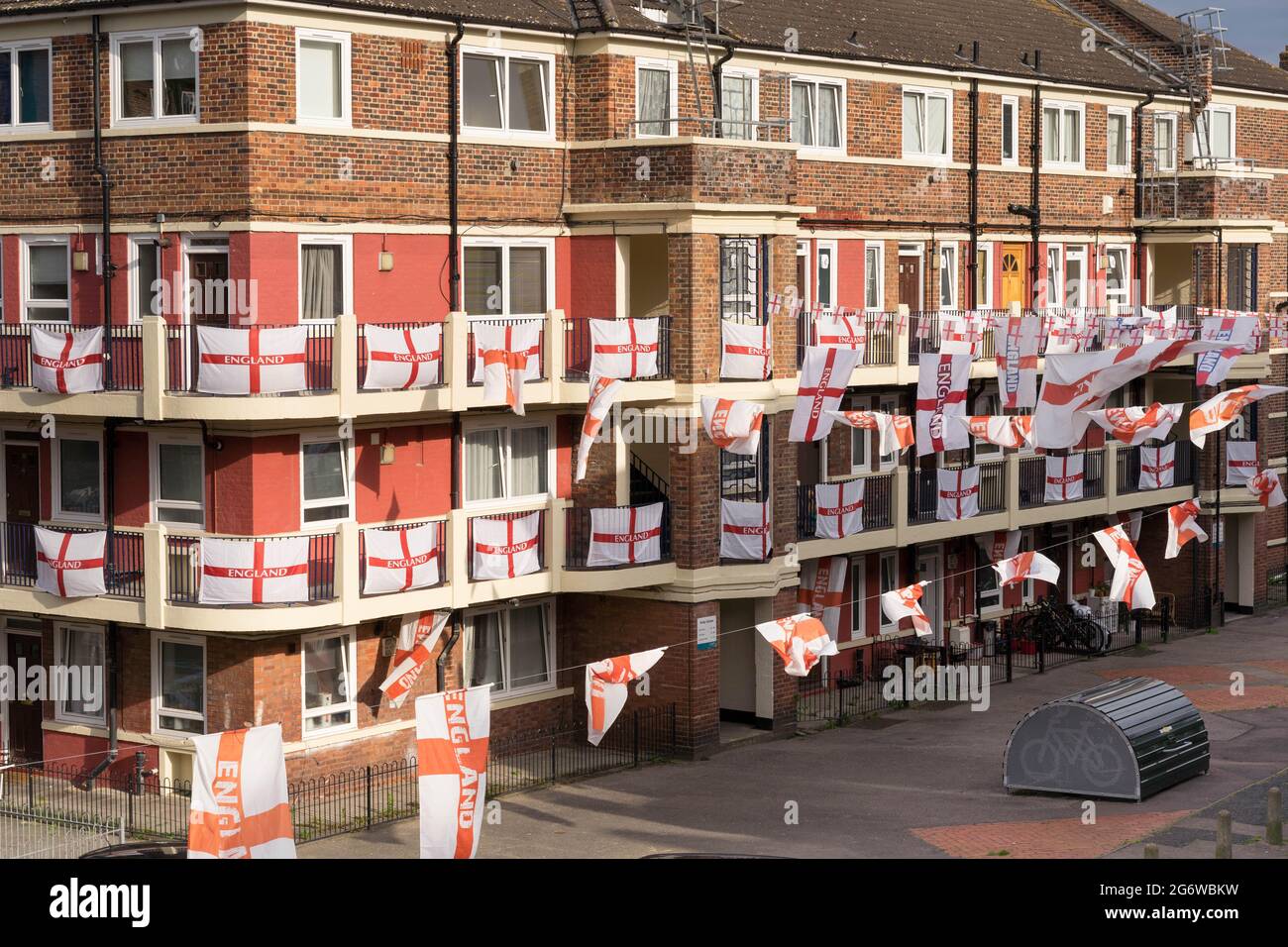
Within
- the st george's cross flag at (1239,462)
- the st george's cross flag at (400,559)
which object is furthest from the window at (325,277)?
the st george's cross flag at (1239,462)

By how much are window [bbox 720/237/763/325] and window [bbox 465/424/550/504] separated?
3.35m

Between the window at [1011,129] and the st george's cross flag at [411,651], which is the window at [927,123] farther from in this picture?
the st george's cross flag at [411,651]

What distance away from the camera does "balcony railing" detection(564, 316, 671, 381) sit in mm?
29184

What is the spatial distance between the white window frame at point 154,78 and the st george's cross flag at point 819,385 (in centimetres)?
911

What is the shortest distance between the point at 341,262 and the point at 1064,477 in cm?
1712

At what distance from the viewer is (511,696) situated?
97.9ft

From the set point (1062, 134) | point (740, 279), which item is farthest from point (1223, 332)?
point (740, 279)

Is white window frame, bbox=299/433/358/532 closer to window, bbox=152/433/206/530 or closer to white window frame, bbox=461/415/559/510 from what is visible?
window, bbox=152/433/206/530

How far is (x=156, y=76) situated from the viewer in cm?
2634

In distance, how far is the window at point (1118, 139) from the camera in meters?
40.6

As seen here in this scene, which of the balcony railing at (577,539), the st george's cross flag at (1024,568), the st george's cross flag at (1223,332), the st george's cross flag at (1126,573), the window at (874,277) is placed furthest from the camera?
the st george's cross flag at (1223,332)
